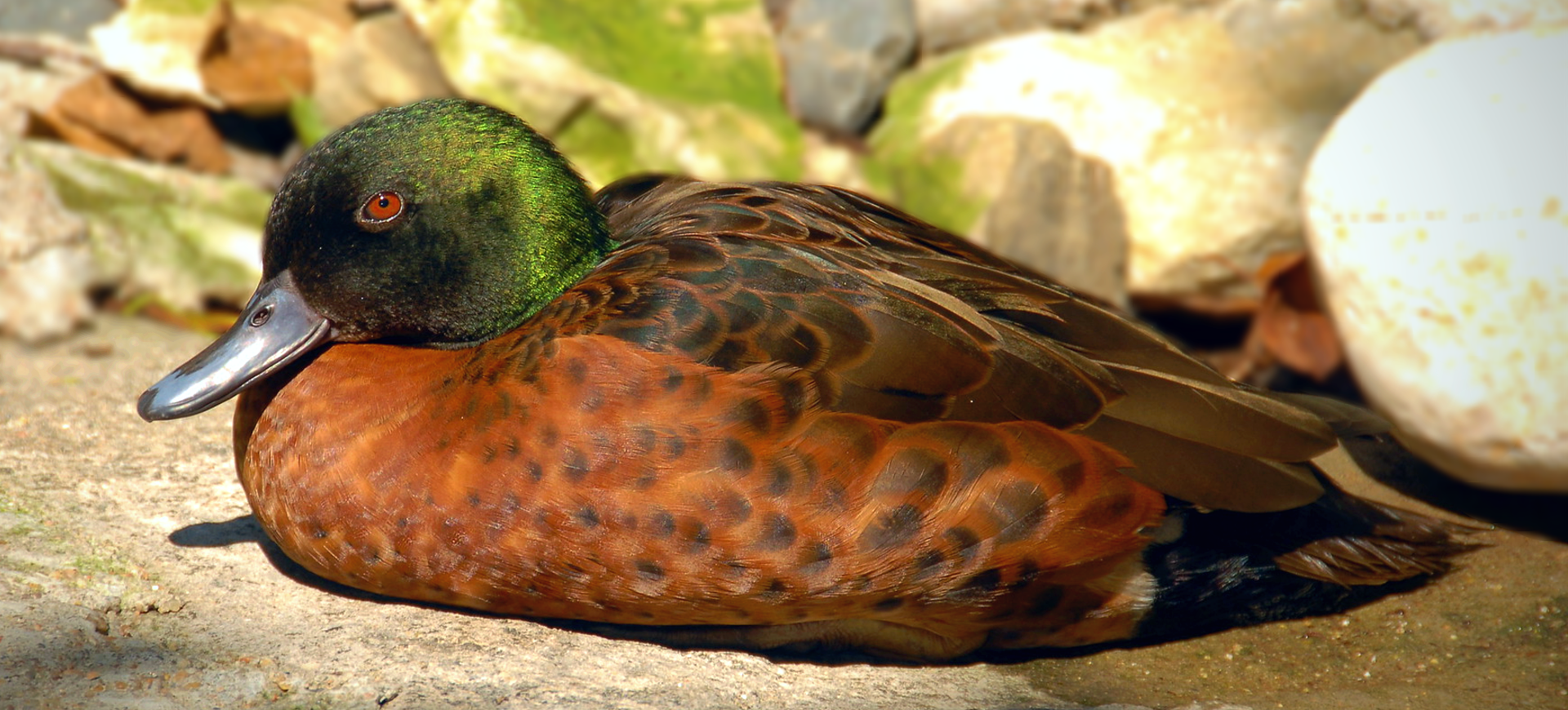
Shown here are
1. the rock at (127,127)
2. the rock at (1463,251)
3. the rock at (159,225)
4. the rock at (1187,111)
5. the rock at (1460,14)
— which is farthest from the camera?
the rock at (127,127)

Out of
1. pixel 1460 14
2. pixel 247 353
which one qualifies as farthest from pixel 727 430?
pixel 1460 14

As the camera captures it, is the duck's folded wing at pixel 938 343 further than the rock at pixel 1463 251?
No

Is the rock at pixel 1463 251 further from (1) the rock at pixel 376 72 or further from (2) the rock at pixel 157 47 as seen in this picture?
→ (2) the rock at pixel 157 47

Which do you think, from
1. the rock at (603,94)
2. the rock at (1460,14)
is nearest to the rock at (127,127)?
the rock at (603,94)

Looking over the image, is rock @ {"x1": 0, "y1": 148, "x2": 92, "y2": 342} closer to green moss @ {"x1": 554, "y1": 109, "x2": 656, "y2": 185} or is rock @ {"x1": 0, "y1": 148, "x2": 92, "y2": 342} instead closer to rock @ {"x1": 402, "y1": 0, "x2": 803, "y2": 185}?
rock @ {"x1": 402, "y1": 0, "x2": 803, "y2": 185}

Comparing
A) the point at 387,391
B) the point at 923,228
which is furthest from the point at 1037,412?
the point at 387,391

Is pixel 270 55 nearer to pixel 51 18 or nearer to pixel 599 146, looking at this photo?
pixel 51 18

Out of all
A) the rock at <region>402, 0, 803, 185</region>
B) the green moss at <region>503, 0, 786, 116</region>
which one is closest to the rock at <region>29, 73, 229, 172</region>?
the rock at <region>402, 0, 803, 185</region>
